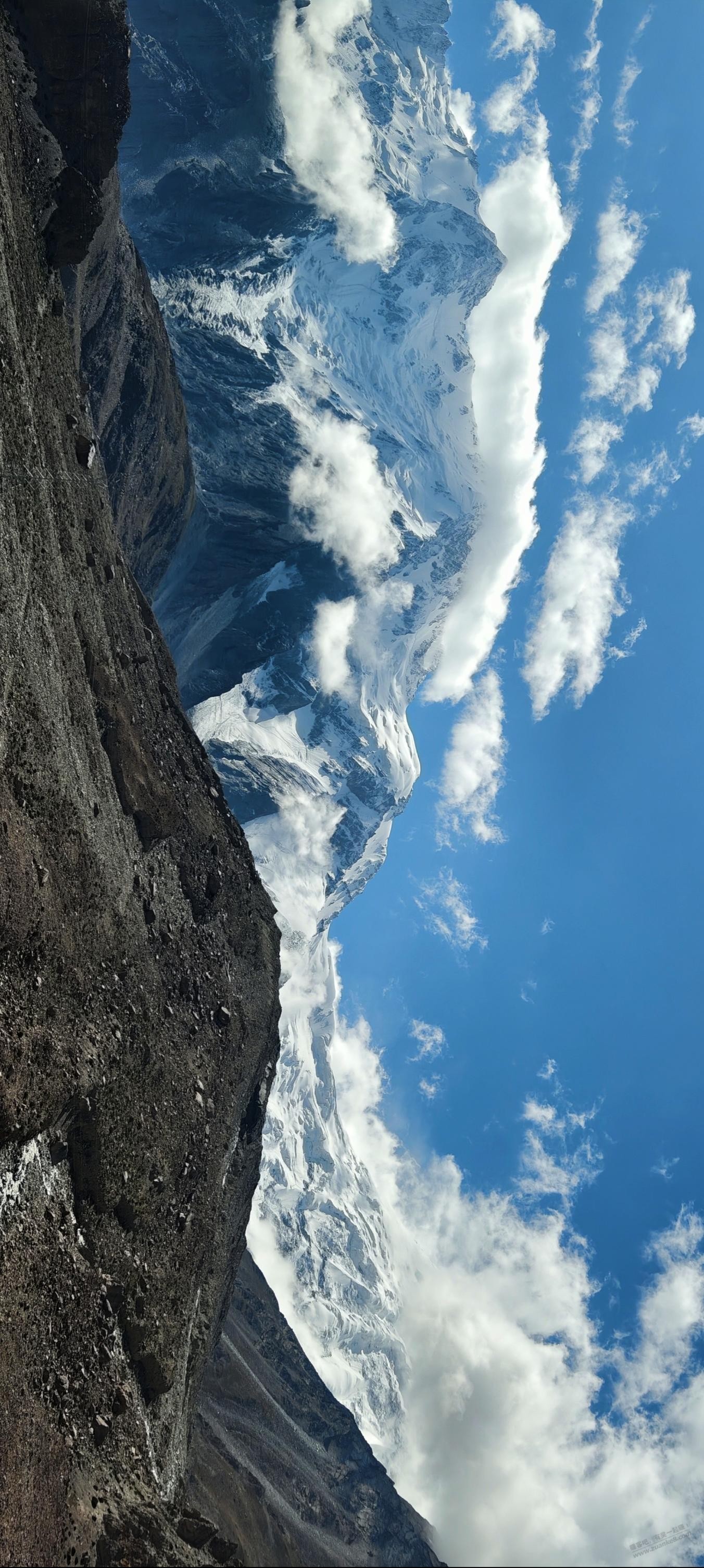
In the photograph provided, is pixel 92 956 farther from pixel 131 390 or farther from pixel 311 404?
pixel 311 404

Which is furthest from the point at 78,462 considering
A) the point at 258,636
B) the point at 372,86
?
the point at 372,86

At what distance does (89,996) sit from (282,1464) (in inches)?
2867

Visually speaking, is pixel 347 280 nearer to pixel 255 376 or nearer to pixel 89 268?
pixel 255 376

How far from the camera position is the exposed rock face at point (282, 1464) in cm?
5231

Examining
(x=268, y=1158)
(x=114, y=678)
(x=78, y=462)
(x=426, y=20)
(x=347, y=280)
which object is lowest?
(x=114, y=678)

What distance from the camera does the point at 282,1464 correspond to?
7131cm

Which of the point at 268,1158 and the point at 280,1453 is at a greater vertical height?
the point at 268,1158

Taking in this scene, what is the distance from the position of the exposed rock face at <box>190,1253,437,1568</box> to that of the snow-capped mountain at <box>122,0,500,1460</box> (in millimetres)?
62883

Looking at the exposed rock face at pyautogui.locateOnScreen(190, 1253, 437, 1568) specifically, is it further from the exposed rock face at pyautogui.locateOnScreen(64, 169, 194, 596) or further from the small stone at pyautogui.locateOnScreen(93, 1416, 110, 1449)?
the exposed rock face at pyautogui.locateOnScreen(64, 169, 194, 596)

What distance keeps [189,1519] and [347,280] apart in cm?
13393

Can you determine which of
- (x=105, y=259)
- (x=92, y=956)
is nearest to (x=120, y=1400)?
(x=92, y=956)

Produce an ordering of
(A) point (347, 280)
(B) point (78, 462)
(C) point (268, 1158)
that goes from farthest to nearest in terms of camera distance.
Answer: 1. (C) point (268, 1158)
2. (A) point (347, 280)
3. (B) point (78, 462)

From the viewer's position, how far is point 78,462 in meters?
24.6

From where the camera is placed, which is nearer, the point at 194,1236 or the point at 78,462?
the point at 78,462
